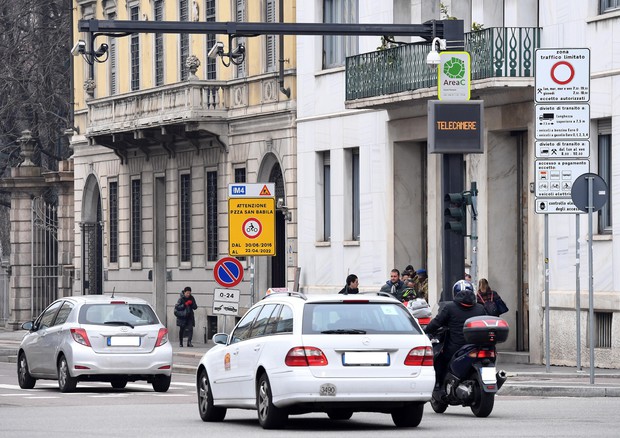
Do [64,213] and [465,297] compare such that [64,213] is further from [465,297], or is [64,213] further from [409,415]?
[409,415]

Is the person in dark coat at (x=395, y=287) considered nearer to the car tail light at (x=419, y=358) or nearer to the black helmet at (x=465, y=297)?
the black helmet at (x=465, y=297)

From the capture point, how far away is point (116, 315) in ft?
92.4

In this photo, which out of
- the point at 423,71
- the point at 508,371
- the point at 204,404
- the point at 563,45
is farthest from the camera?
the point at 423,71

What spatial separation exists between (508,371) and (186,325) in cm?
1692

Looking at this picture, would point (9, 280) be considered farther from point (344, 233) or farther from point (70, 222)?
point (344, 233)

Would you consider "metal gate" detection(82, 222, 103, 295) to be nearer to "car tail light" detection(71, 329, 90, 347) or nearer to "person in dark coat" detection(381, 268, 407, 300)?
"person in dark coat" detection(381, 268, 407, 300)

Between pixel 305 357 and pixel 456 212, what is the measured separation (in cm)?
768

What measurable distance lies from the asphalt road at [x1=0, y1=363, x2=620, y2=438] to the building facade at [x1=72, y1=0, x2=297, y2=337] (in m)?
16.2

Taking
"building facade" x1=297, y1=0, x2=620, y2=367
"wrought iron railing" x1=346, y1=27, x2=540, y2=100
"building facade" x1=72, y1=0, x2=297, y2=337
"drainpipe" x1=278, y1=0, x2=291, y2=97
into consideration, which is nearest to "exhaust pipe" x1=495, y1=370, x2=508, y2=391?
"building facade" x1=297, y1=0, x2=620, y2=367

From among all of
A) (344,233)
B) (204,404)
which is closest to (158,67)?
Result: (344,233)

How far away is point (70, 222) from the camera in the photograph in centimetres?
5712

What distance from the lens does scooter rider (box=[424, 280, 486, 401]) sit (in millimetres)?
21359

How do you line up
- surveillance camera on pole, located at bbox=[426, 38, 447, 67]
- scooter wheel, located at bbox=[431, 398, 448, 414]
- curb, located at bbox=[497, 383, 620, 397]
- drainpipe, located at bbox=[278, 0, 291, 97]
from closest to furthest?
scooter wheel, located at bbox=[431, 398, 448, 414] → curb, located at bbox=[497, 383, 620, 397] → surveillance camera on pole, located at bbox=[426, 38, 447, 67] → drainpipe, located at bbox=[278, 0, 291, 97]

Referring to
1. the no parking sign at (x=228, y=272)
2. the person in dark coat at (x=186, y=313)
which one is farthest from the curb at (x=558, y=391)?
the person in dark coat at (x=186, y=313)
